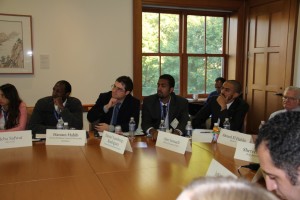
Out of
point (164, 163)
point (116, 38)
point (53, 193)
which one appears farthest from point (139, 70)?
point (53, 193)

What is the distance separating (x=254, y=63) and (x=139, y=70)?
1.94 m

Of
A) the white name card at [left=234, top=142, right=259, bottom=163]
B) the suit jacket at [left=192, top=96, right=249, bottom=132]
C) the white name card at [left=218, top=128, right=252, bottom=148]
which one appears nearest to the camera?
the white name card at [left=234, top=142, right=259, bottom=163]

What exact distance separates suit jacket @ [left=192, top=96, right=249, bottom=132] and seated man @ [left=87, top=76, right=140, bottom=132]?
2.59 feet

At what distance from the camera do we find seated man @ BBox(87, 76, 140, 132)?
299 centimetres

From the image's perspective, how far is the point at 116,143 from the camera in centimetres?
215

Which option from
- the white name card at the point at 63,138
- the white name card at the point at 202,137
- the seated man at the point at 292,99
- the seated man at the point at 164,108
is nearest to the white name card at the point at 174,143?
the white name card at the point at 202,137

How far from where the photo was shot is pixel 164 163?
6.20 feet

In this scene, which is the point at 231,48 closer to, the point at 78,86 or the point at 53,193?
the point at 78,86

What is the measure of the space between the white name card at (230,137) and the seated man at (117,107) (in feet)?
3.30

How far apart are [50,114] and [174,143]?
1.48 m

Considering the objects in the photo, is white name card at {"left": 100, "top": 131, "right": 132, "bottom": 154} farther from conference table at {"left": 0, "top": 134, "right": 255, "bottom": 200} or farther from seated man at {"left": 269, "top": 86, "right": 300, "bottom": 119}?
seated man at {"left": 269, "top": 86, "right": 300, "bottom": 119}

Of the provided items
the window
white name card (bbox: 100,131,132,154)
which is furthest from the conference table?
the window

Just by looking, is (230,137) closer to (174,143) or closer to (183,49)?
(174,143)

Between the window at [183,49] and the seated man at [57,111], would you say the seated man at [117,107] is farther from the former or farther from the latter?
the window at [183,49]
